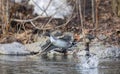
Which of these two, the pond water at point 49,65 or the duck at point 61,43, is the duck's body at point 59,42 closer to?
the duck at point 61,43

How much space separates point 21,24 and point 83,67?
5674mm

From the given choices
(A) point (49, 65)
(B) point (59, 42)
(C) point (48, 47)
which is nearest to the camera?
(A) point (49, 65)

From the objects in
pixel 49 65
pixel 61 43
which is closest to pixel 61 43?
pixel 61 43

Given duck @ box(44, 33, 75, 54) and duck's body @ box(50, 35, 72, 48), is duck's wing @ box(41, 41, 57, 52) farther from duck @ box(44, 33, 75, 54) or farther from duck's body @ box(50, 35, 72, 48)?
duck's body @ box(50, 35, 72, 48)

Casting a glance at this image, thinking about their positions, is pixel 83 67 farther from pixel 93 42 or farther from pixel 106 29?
pixel 106 29

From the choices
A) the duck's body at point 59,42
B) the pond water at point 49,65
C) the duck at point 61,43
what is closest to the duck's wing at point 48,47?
the duck at point 61,43

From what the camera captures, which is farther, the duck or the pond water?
the duck

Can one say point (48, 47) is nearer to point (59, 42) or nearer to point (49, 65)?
point (59, 42)

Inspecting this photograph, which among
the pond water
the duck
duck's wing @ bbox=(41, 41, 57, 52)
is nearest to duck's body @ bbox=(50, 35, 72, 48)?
the duck

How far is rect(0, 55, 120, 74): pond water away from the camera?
9.62m

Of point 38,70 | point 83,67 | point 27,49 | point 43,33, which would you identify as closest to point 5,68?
point 38,70

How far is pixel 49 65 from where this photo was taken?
34.9 feet

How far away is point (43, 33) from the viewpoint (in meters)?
15.1

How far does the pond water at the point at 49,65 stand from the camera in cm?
962
